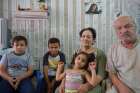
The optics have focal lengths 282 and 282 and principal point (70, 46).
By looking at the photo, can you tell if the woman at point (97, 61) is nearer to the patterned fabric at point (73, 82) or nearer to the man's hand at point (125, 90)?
the patterned fabric at point (73, 82)

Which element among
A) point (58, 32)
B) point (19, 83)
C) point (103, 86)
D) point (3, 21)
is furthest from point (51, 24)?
point (103, 86)

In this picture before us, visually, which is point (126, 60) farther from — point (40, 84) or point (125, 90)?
point (40, 84)

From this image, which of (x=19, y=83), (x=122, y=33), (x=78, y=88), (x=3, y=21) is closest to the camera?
(x=122, y=33)

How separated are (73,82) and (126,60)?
0.62 meters

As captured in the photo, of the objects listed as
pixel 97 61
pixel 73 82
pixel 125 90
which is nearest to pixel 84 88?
pixel 73 82

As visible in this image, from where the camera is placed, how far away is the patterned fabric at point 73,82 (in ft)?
9.59

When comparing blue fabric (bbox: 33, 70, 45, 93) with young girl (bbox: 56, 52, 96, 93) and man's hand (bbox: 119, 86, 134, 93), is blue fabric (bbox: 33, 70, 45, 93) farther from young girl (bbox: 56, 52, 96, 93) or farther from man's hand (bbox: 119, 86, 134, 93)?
man's hand (bbox: 119, 86, 134, 93)

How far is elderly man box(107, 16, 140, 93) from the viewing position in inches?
103

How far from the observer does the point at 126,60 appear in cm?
266

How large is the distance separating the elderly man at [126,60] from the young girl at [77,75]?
0.97 feet

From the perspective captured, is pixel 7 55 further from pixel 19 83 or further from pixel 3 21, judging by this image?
pixel 3 21

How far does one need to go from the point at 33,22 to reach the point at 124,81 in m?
1.76

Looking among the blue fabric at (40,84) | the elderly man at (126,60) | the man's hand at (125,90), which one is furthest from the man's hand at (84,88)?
the blue fabric at (40,84)

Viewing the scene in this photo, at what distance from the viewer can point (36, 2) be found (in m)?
3.85
